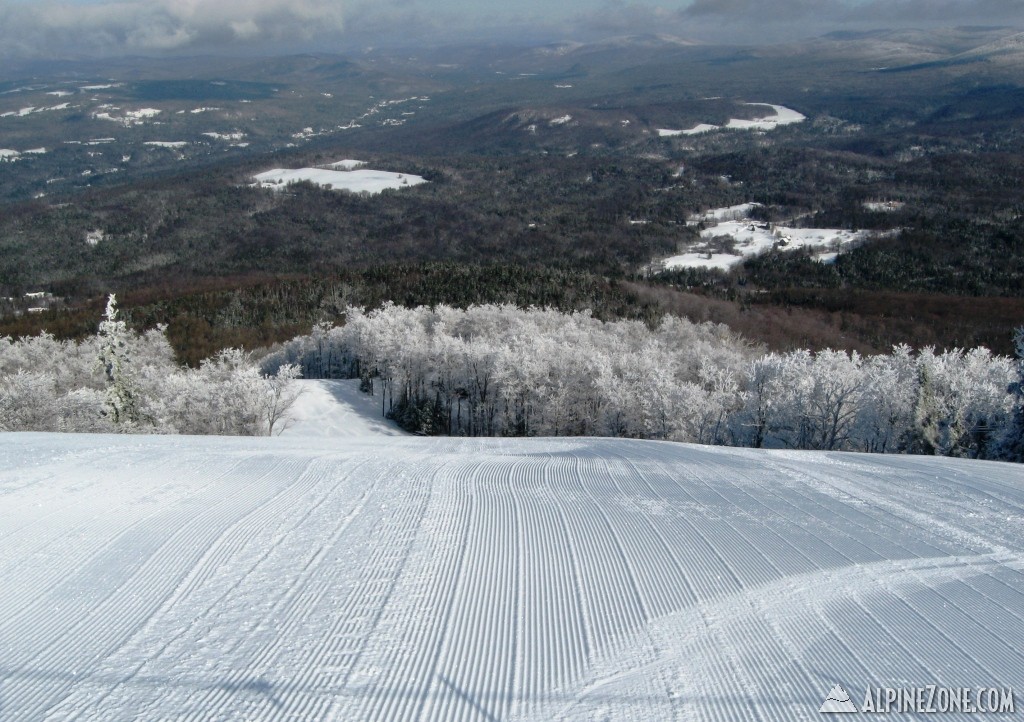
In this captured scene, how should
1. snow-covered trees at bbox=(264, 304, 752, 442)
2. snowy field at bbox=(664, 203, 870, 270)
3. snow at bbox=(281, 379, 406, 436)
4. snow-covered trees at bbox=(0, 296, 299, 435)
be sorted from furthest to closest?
snowy field at bbox=(664, 203, 870, 270)
snow at bbox=(281, 379, 406, 436)
snow-covered trees at bbox=(264, 304, 752, 442)
snow-covered trees at bbox=(0, 296, 299, 435)

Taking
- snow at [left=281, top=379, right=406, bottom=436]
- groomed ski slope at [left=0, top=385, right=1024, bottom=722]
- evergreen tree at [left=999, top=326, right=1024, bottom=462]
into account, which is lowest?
snow at [left=281, top=379, right=406, bottom=436]

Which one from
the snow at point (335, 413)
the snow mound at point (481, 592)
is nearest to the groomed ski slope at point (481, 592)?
the snow mound at point (481, 592)

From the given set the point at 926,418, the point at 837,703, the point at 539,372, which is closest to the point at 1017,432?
the point at 926,418

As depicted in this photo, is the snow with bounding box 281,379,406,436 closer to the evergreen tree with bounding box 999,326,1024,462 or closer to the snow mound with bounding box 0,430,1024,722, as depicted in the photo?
the snow mound with bounding box 0,430,1024,722

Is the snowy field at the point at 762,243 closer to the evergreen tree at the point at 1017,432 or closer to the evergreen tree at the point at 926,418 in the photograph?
the evergreen tree at the point at 926,418

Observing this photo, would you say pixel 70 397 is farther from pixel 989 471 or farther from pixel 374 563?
pixel 989 471

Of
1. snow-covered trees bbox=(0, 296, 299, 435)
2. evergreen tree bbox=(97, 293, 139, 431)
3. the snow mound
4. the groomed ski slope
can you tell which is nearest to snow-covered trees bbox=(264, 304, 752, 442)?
snow-covered trees bbox=(0, 296, 299, 435)
